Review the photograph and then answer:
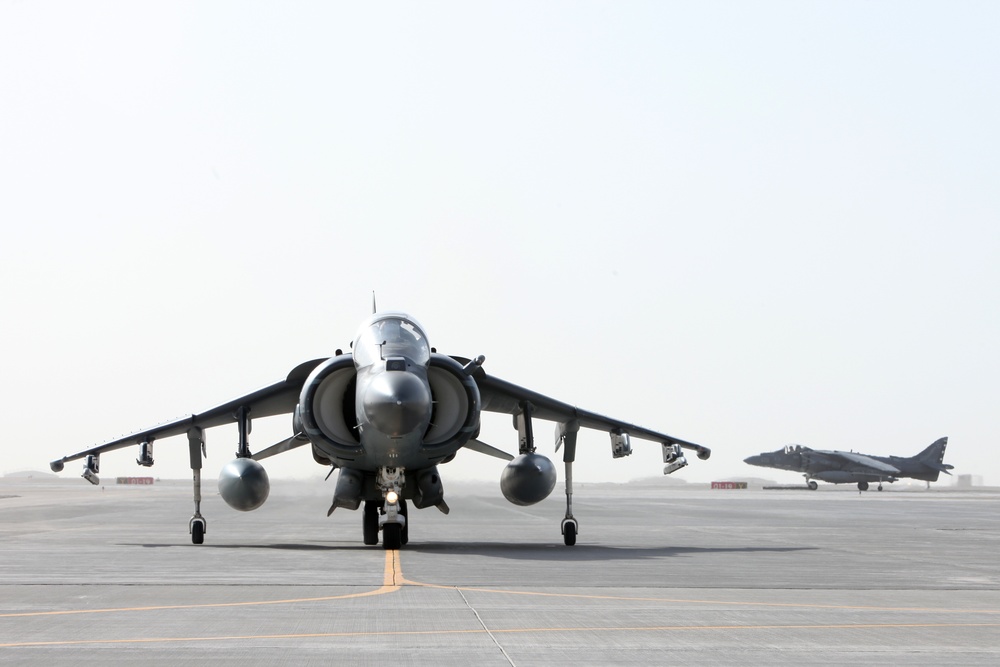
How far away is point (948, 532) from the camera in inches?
1172

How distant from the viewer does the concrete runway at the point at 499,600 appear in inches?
367

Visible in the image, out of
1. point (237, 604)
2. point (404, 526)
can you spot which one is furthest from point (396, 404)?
point (237, 604)

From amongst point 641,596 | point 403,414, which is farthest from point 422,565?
point 641,596

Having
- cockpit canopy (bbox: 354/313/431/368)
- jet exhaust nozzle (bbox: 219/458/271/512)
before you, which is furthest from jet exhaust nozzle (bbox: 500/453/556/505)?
jet exhaust nozzle (bbox: 219/458/271/512)

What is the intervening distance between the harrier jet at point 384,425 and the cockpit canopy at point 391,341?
0.02 metres

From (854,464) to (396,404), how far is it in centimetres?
7268

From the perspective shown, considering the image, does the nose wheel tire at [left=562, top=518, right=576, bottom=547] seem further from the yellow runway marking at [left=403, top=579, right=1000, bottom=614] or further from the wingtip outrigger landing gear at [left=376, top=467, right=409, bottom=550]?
the yellow runway marking at [left=403, top=579, right=1000, bottom=614]

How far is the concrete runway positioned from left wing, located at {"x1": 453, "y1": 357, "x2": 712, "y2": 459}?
6.97 feet

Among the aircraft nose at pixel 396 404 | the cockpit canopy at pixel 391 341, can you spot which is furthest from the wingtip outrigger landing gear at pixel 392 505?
the cockpit canopy at pixel 391 341

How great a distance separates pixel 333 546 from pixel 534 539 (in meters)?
4.86

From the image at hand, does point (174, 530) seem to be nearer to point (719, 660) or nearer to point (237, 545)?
point (237, 545)

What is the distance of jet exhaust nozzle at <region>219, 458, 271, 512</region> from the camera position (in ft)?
69.8

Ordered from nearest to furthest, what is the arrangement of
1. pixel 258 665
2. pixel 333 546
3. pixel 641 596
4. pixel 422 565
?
pixel 258 665 → pixel 641 596 → pixel 422 565 → pixel 333 546

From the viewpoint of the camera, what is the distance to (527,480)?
71.5 feet
